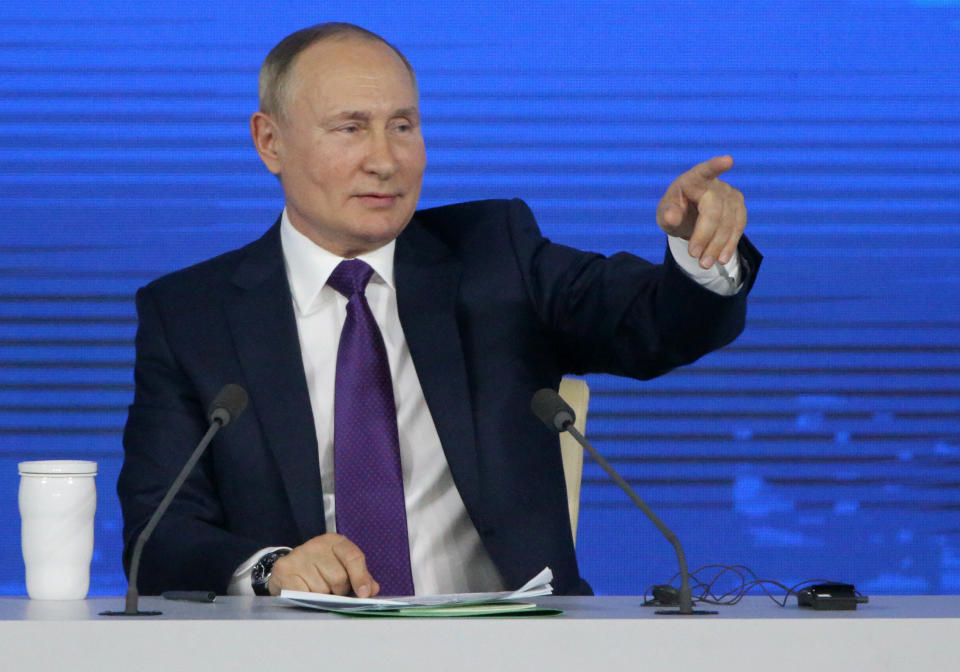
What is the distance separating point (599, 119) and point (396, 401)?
1744 mm

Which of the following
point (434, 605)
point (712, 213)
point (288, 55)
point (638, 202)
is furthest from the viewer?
point (638, 202)

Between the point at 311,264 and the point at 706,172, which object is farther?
the point at 311,264

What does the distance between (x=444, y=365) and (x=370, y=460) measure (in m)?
0.19

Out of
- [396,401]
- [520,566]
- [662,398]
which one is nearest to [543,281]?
[396,401]

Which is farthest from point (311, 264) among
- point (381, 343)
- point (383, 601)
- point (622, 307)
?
point (383, 601)

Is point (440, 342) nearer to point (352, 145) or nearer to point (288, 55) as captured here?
point (352, 145)

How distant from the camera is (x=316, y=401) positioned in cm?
193

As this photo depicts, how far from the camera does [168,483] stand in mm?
1842

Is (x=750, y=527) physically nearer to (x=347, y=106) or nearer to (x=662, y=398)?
(x=662, y=398)

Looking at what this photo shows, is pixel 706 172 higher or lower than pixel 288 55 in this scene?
lower

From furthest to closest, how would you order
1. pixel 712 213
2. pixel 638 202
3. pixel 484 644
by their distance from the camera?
pixel 638 202 < pixel 712 213 < pixel 484 644

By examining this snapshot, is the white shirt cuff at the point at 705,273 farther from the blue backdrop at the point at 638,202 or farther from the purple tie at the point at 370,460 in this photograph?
the blue backdrop at the point at 638,202

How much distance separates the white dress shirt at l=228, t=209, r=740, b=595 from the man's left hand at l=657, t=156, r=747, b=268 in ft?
1.86

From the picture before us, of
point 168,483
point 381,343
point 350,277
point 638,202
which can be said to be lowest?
point 168,483
